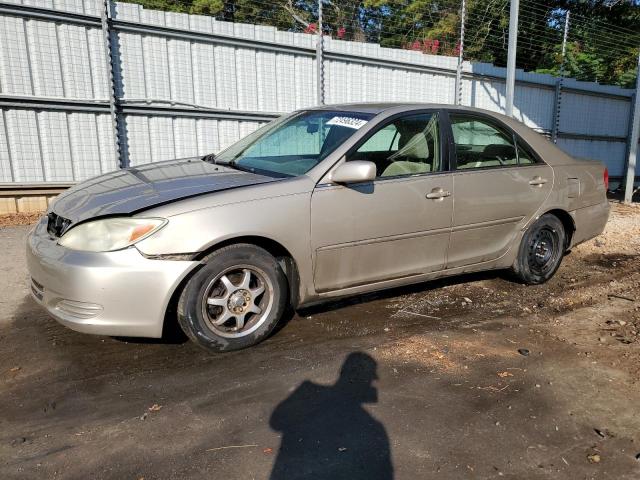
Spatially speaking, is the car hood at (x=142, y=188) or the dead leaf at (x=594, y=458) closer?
the dead leaf at (x=594, y=458)

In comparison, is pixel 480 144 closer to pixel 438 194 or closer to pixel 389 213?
pixel 438 194

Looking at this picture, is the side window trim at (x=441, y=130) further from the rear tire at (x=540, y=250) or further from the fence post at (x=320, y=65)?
the fence post at (x=320, y=65)

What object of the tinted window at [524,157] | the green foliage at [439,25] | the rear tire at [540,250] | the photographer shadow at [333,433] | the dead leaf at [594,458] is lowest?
the dead leaf at [594,458]

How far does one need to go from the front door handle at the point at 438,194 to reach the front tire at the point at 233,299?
1.33 metres

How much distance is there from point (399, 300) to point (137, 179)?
2.36m

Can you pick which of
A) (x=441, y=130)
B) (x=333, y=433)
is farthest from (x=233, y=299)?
(x=441, y=130)

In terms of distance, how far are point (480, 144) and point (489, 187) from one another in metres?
0.40

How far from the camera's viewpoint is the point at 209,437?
258cm

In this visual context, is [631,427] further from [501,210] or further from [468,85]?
[468,85]

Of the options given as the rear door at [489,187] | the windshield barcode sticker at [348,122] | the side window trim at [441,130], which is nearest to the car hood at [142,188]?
the windshield barcode sticker at [348,122]

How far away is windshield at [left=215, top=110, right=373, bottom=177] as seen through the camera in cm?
384

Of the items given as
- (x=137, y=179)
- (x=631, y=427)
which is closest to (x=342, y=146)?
(x=137, y=179)

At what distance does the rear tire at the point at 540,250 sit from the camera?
15.8 feet

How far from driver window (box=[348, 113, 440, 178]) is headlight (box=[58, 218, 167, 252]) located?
5.63 feet
